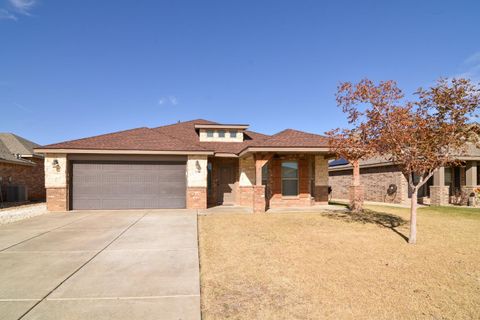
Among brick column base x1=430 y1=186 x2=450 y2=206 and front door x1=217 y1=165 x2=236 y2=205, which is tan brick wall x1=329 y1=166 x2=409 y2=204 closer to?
brick column base x1=430 y1=186 x2=450 y2=206

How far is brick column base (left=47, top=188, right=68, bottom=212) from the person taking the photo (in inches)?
511

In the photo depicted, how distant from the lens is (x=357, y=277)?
4902 mm

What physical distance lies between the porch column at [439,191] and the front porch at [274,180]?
7496 mm

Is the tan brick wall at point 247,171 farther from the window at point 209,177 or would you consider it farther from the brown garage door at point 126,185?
the brown garage door at point 126,185

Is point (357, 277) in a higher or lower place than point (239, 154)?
lower


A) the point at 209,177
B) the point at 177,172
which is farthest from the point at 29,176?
the point at 209,177

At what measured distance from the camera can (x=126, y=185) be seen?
13.7 meters

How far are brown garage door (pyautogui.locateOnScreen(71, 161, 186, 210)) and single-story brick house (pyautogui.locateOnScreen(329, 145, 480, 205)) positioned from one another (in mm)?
12669

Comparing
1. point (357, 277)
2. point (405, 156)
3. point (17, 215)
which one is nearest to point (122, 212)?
point (17, 215)

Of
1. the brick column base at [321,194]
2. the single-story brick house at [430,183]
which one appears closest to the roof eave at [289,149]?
the brick column base at [321,194]

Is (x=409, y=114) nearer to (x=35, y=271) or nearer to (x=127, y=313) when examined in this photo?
(x=127, y=313)

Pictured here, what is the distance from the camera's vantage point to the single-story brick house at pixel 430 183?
16906 mm

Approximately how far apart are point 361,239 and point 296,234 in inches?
73.6

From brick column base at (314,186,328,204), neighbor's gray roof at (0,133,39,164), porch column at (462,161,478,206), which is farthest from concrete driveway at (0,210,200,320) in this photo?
porch column at (462,161,478,206)
